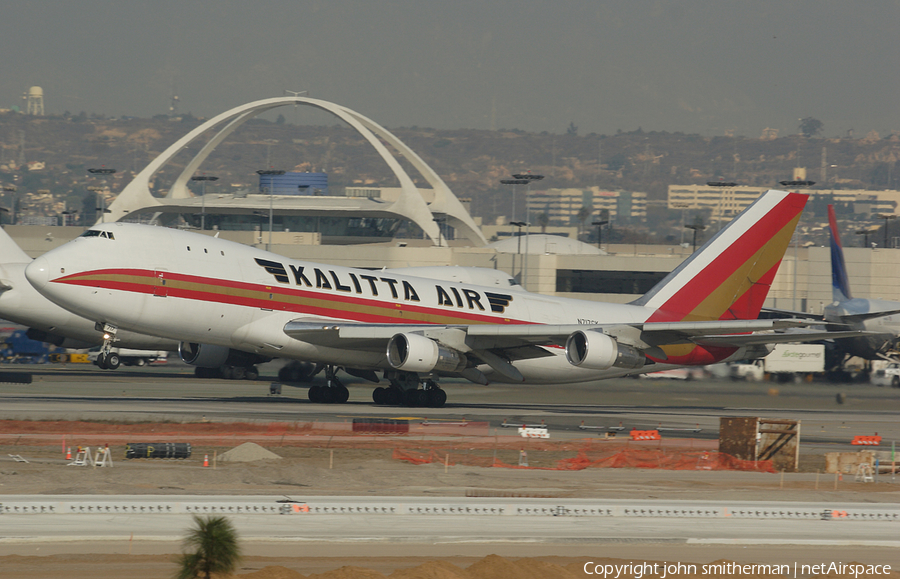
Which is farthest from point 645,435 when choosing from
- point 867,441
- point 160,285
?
point 160,285

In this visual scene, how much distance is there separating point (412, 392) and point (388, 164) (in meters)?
107

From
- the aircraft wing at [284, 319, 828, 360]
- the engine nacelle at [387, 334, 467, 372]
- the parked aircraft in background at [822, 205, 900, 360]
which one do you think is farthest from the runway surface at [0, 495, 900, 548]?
the parked aircraft in background at [822, 205, 900, 360]

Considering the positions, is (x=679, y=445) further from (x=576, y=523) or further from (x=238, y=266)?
(x=238, y=266)

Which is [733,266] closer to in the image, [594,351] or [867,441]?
[594,351]

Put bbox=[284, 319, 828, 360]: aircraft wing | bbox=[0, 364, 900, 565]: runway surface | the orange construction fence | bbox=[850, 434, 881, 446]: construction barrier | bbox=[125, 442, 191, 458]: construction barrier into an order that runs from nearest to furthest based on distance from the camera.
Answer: bbox=[0, 364, 900, 565]: runway surface → bbox=[125, 442, 191, 458]: construction barrier → the orange construction fence → bbox=[850, 434, 881, 446]: construction barrier → bbox=[284, 319, 828, 360]: aircraft wing

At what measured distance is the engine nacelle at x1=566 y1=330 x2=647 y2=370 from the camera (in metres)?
33.7

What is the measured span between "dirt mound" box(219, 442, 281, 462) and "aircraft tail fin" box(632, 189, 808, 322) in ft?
72.7

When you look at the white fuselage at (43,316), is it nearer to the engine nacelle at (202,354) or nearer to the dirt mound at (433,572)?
the engine nacelle at (202,354)

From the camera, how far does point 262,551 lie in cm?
1394

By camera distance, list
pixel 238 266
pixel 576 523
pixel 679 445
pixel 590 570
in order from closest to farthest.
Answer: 1. pixel 590 570
2. pixel 576 523
3. pixel 679 445
4. pixel 238 266

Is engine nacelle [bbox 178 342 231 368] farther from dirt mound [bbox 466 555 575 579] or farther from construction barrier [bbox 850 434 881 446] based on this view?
dirt mound [bbox 466 555 575 579]

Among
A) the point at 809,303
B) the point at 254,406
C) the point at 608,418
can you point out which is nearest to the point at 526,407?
the point at 608,418

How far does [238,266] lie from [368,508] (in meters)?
18.5

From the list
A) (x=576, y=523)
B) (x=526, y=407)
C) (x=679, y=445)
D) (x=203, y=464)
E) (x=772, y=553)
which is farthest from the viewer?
(x=526, y=407)
